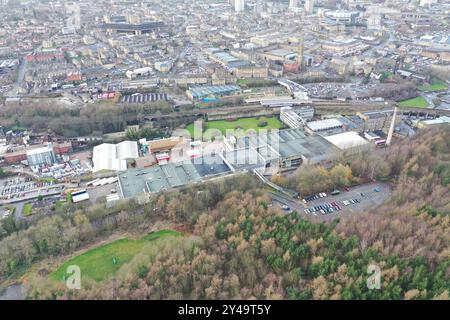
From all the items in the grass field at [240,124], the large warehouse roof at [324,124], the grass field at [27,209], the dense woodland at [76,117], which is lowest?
the grass field at [27,209]

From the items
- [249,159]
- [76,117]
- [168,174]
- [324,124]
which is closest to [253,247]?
[168,174]

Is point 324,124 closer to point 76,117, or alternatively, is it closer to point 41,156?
point 76,117

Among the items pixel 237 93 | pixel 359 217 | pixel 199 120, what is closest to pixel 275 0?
pixel 237 93

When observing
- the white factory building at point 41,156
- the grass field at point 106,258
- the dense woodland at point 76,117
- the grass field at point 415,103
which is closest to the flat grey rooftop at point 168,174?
the grass field at point 106,258

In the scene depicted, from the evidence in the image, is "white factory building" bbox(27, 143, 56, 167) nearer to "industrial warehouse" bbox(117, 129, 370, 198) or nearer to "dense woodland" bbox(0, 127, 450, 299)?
"industrial warehouse" bbox(117, 129, 370, 198)

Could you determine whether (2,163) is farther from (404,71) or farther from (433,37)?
(433,37)

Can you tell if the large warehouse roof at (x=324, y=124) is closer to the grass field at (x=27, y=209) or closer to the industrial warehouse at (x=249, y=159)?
the industrial warehouse at (x=249, y=159)

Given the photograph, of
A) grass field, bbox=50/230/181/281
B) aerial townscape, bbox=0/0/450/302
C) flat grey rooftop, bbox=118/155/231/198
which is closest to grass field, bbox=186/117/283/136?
aerial townscape, bbox=0/0/450/302
